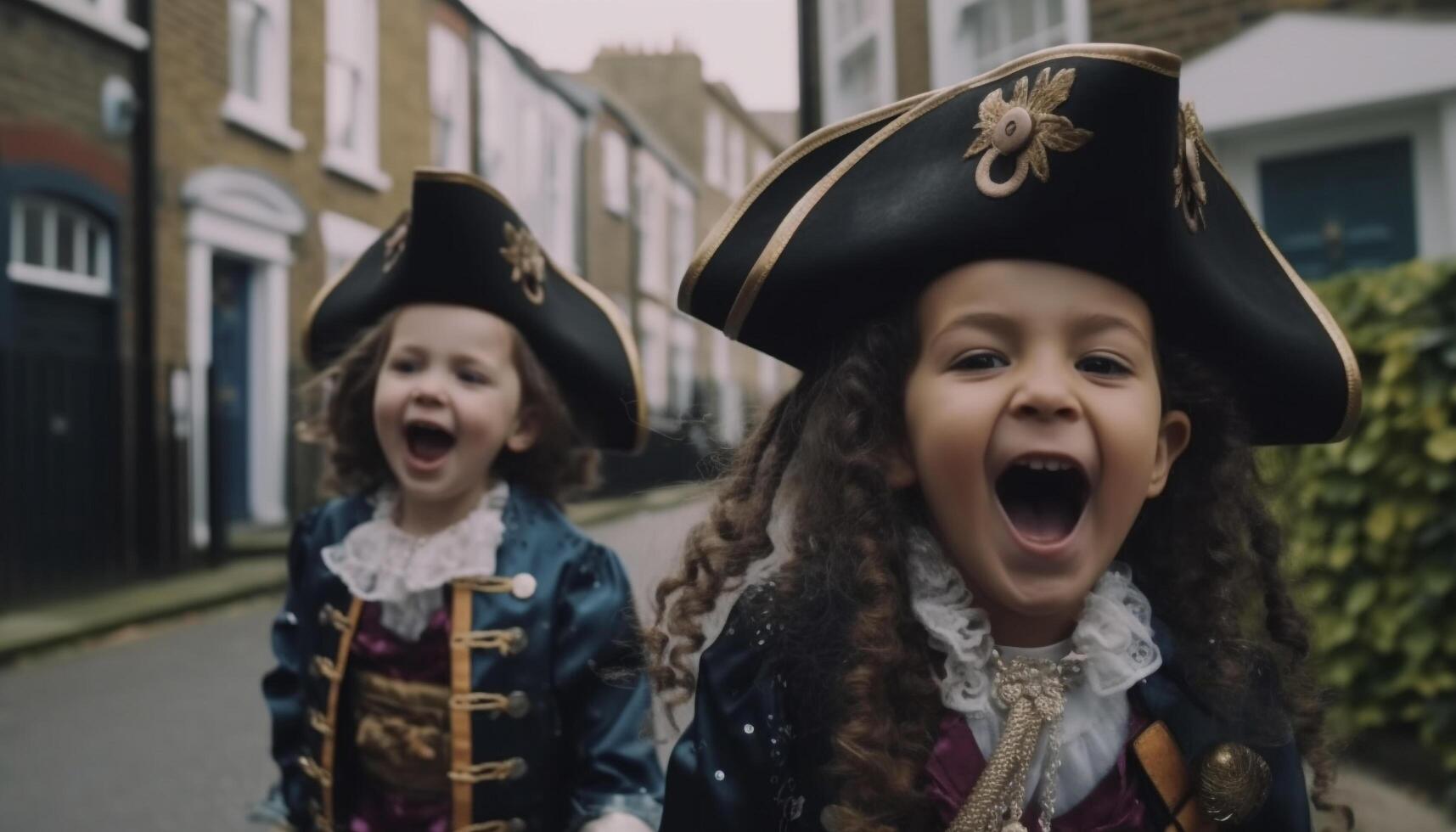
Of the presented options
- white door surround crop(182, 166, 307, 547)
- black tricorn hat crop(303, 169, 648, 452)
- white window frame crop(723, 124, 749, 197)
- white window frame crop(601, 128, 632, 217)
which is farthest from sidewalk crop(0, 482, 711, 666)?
white window frame crop(723, 124, 749, 197)

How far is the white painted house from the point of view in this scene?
5.87 meters

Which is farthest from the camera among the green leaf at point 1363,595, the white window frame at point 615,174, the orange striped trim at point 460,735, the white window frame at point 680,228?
the white window frame at point 680,228

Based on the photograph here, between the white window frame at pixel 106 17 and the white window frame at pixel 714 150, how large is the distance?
25.3 m

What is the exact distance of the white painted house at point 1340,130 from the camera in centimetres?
587

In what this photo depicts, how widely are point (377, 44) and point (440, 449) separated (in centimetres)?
1119

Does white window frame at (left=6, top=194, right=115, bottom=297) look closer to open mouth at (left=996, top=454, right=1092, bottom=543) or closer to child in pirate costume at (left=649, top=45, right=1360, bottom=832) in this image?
child in pirate costume at (left=649, top=45, right=1360, bottom=832)

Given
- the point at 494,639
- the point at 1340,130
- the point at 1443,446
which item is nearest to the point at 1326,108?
the point at 1340,130

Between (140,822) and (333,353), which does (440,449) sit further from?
(140,822)

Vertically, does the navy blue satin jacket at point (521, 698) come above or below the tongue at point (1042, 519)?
below

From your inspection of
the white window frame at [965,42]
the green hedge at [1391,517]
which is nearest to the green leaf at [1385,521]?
the green hedge at [1391,517]

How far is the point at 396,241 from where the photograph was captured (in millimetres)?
2680

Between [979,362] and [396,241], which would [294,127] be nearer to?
[396,241]

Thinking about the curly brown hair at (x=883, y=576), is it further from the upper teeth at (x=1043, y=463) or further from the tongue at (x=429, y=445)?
the tongue at (x=429, y=445)

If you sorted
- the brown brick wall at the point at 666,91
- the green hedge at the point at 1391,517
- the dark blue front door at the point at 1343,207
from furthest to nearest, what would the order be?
the brown brick wall at the point at 666,91 → the dark blue front door at the point at 1343,207 → the green hedge at the point at 1391,517
